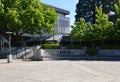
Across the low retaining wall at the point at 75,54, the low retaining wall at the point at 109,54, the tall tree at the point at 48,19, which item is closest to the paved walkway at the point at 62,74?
the low retaining wall at the point at 109,54

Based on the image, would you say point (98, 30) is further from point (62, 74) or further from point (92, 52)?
point (62, 74)

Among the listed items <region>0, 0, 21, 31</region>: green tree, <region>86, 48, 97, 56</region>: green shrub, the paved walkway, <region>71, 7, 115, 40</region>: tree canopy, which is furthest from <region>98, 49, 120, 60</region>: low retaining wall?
the paved walkway

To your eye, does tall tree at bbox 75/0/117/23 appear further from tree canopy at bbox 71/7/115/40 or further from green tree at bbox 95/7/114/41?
green tree at bbox 95/7/114/41

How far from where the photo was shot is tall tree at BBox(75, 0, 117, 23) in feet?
240

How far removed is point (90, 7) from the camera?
75.4 metres

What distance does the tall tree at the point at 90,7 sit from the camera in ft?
240

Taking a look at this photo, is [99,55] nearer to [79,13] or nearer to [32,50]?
→ [32,50]

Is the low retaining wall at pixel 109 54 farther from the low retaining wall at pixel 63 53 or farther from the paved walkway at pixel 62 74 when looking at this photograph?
the paved walkway at pixel 62 74

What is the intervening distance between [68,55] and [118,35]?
7.48m

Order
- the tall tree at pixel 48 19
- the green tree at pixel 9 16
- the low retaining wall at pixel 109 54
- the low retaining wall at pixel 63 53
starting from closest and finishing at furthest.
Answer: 1. the low retaining wall at pixel 109 54
2. the low retaining wall at pixel 63 53
3. the green tree at pixel 9 16
4. the tall tree at pixel 48 19

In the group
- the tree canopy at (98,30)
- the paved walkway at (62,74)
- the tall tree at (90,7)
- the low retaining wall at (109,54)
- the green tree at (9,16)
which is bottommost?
the paved walkway at (62,74)

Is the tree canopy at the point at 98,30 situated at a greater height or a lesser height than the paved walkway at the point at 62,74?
greater

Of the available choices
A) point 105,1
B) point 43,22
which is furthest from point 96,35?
point 105,1

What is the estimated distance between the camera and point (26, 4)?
47.9 metres
